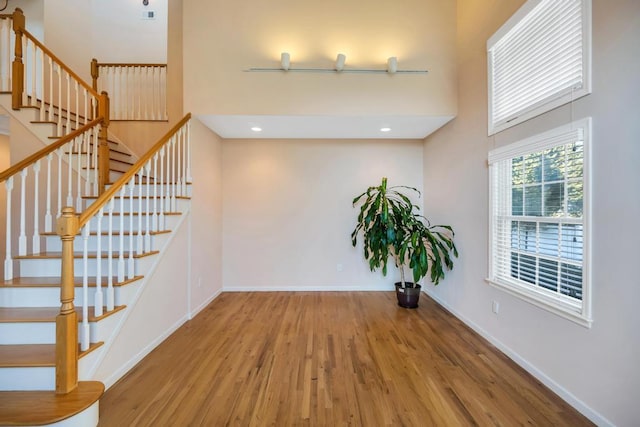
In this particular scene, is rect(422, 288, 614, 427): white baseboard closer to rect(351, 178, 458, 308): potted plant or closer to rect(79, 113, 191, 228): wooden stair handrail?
rect(351, 178, 458, 308): potted plant

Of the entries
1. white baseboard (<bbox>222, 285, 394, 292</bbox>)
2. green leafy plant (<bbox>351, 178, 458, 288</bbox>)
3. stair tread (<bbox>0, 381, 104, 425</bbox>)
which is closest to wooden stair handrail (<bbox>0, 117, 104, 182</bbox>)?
stair tread (<bbox>0, 381, 104, 425</bbox>)

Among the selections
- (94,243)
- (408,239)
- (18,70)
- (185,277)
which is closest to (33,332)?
(94,243)

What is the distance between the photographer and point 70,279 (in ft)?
5.17

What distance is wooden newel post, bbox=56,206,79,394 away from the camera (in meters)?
1.53

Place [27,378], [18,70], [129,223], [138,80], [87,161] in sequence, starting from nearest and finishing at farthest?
[27,378] < [129,223] < [18,70] < [87,161] < [138,80]

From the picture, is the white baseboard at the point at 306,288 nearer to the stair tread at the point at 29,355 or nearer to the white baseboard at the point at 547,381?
the white baseboard at the point at 547,381

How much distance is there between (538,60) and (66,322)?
3791 mm

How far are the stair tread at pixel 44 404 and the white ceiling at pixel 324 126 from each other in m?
2.79

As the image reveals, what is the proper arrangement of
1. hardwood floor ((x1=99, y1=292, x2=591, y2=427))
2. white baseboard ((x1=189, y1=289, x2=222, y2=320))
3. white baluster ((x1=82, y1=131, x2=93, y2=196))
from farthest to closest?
white baseboard ((x1=189, y1=289, x2=222, y2=320))
white baluster ((x1=82, y1=131, x2=93, y2=196))
hardwood floor ((x1=99, y1=292, x2=591, y2=427))

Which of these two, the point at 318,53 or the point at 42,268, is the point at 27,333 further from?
the point at 318,53

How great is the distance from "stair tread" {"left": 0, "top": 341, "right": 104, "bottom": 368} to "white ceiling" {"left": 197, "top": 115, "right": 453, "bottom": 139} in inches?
101

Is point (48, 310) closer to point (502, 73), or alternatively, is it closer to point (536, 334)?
point (536, 334)

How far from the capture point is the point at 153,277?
7.93 feet

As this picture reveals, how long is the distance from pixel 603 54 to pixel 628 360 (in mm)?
1788
